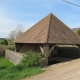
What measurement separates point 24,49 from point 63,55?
20.0 feet

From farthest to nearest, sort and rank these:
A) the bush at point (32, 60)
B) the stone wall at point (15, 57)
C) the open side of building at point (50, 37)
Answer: the stone wall at point (15, 57), the open side of building at point (50, 37), the bush at point (32, 60)

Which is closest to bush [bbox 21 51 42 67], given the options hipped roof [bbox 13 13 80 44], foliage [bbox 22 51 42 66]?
foliage [bbox 22 51 42 66]

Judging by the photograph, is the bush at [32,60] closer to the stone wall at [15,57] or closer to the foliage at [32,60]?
the foliage at [32,60]

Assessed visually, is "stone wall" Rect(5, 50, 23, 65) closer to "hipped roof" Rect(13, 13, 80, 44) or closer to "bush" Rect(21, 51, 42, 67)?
"hipped roof" Rect(13, 13, 80, 44)

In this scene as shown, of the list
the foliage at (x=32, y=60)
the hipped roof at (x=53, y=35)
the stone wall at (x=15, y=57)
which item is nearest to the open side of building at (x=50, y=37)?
the hipped roof at (x=53, y=35)

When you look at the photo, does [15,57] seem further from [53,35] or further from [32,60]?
[32,60]

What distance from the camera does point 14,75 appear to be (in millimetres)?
9984

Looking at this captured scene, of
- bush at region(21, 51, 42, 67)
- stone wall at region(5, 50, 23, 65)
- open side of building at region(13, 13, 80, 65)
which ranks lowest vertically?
stone wall at region(5, 50, 23, 65)

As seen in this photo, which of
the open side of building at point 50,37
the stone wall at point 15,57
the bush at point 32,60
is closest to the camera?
the bush at point 32,60

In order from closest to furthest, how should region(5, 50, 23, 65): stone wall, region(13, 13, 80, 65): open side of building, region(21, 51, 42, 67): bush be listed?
region(21, 51, 42, 67): bush → region(13, 13, 80, 65): open side of building → region(5, 50, 23, 65): stone wall

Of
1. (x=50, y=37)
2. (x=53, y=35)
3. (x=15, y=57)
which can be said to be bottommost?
(x=15, y=57)

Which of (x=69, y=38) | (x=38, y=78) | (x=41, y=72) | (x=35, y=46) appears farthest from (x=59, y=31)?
(x=38, y=78)

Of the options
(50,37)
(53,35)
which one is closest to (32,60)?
(50,37)

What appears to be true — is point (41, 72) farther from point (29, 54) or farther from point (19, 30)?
point (19, 30)
